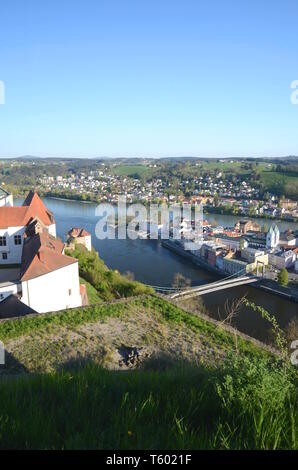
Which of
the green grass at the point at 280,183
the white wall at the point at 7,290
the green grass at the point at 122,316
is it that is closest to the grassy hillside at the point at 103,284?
the white wall at the point at 7,290

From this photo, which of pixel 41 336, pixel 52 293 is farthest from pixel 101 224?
pixel 41 336

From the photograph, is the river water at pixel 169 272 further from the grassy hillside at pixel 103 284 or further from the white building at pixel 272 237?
the white building at pixel 272 237

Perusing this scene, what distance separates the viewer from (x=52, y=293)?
7789mm

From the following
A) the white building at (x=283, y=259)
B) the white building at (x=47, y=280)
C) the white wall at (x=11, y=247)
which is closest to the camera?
the white building at (x=47, y=280)

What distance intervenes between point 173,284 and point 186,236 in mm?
10341

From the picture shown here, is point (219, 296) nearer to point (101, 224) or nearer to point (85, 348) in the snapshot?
point (85, 348)

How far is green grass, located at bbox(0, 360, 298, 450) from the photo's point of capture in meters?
1.14

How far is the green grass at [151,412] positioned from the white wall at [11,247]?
30.6 ft

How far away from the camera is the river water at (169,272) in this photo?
15750 mm

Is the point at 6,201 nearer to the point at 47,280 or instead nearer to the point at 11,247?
the point at 11,247

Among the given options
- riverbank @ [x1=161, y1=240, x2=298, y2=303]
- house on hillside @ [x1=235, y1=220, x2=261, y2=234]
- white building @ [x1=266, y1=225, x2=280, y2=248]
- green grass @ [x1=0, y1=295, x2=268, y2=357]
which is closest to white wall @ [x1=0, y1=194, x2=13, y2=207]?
green grass @ [x1=0, y1=295, x2=268, y2=357]

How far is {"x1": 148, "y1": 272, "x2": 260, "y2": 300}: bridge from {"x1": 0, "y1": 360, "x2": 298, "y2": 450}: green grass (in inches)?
607

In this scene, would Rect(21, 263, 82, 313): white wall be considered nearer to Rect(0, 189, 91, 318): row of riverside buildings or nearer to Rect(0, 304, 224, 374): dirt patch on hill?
Rect(0, 189, 91, 318): row of riverside buildings

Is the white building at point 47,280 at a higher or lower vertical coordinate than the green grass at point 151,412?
lower
